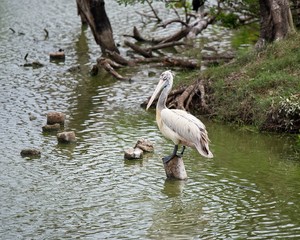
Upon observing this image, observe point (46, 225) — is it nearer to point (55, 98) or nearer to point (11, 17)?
point (55, 98)

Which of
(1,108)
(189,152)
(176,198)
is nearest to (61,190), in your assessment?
(176,198)

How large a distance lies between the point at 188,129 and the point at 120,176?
1193mm

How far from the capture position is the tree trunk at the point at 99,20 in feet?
61.4

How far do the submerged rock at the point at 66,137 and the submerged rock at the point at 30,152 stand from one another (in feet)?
2.35

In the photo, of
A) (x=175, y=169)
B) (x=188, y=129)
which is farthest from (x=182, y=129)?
(x=175, y=169)

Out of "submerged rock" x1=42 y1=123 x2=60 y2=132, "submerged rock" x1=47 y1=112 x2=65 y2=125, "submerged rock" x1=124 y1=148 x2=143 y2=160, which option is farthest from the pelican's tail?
"submerged rock" x1=47 y1=112 x2=65 y2=125

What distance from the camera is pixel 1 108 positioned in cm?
1540

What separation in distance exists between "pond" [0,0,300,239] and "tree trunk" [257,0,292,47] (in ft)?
8.35

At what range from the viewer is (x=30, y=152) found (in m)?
12.4

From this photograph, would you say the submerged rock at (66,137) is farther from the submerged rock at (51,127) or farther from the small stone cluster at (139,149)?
the small stone cluster at (139,149)

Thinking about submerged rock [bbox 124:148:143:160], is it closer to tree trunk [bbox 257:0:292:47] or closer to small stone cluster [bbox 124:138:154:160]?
Answer: small stone cluster [bbox 124:138:154:160]

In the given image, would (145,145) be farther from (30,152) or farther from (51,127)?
(51,127)

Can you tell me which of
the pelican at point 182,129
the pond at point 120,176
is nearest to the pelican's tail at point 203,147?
the pelican at point 182,129

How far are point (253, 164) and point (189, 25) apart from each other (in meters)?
9.49
